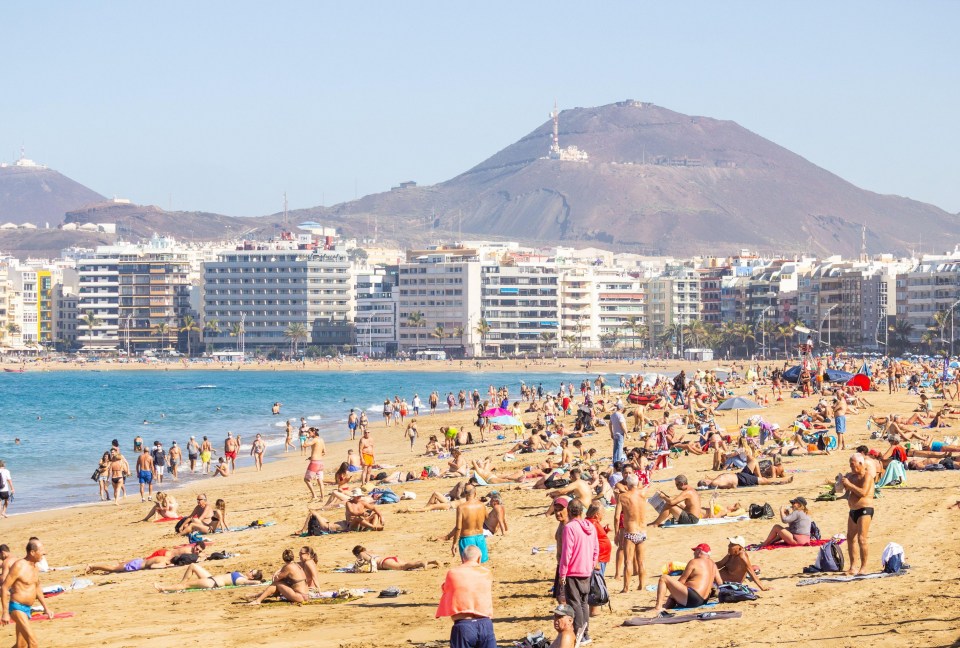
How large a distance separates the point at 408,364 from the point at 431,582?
13082 centimetres

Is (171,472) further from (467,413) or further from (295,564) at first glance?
(467,413)

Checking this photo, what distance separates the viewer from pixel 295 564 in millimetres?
14617

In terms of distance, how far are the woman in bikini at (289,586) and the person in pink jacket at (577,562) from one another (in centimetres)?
413

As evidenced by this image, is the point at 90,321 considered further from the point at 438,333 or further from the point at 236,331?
the point at 438,333

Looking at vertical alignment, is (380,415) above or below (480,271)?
below

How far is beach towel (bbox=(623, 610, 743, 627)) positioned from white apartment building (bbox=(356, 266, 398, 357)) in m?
149

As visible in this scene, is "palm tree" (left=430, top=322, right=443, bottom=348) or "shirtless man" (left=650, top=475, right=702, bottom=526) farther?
"palm tree" (left=430, top=322, right=443, bottom=348)

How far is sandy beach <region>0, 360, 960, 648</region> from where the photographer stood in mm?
11844

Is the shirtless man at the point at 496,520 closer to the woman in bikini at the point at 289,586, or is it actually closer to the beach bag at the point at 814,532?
the woman in bikini at the point at 289,586

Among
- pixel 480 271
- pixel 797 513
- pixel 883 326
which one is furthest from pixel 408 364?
pixel 797 513

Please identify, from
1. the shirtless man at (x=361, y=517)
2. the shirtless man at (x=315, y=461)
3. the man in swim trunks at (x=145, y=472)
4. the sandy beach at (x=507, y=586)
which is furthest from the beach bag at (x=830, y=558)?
the man in swim trunks at (x=145, y=472)

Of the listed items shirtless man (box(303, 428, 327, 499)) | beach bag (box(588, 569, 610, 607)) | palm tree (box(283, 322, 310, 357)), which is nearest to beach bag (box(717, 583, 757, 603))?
beach bag (box(588, 569, 610, 607))

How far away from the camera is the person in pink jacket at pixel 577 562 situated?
36.9ft

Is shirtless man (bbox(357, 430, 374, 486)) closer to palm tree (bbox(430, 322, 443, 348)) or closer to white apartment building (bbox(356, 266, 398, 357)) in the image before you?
palm tree (bbox(430, 322, 443, 348))
